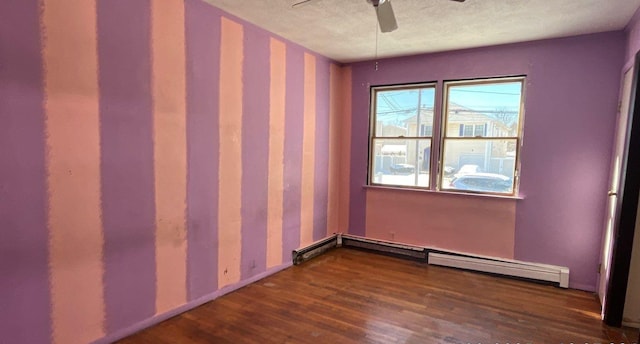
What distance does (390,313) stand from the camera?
2840mm

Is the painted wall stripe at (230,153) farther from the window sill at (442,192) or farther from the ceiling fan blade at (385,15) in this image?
the window sill at (442,192)

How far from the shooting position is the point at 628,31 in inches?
120

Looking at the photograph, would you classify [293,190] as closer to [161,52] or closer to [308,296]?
[308,296]

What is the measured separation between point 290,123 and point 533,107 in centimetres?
262

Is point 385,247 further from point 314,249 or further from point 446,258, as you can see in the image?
point 314,249

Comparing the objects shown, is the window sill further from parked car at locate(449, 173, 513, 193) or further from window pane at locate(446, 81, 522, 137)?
window pane at locate(446, 81, 522, 137)

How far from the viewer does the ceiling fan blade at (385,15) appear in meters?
2.11

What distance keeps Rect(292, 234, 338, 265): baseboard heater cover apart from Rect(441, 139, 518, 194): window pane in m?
1.67

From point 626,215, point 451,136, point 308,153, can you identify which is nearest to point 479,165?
point 451,136

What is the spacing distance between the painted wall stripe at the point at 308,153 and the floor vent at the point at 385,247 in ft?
2.23

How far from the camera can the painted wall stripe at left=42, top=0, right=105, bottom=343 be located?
2.00 m

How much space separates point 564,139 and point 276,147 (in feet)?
9.80

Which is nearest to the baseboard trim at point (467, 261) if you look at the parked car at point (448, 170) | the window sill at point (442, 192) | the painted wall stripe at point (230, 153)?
the window sill at point (442, 192)

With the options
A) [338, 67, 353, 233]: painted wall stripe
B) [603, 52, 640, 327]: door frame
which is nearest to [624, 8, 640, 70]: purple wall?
[603, 52, 640, 327]: door frame
